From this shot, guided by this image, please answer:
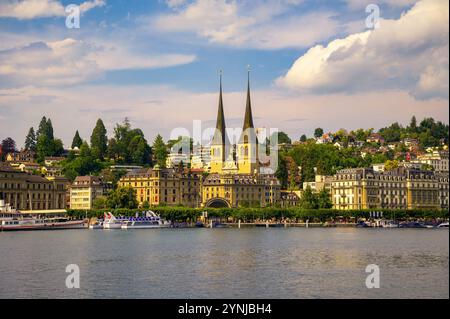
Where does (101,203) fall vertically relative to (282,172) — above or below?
below

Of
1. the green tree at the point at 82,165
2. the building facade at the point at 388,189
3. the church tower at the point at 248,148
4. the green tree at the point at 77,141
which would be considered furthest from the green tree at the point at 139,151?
the building facade at the point at 388,189

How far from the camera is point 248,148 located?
5714 inches

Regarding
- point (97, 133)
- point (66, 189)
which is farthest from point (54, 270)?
point (97, 133)

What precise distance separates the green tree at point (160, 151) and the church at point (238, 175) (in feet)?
42.0

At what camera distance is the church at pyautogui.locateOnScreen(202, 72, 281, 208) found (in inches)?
5143

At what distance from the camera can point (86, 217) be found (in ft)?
373

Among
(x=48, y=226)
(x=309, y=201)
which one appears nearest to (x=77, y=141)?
(x=309, y=201)

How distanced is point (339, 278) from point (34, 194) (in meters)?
90.6

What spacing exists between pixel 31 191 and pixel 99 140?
4060 cm

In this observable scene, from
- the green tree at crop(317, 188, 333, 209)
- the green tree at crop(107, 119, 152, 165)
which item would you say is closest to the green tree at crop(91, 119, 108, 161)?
the green tree at crop(107, 119, 152, 165)

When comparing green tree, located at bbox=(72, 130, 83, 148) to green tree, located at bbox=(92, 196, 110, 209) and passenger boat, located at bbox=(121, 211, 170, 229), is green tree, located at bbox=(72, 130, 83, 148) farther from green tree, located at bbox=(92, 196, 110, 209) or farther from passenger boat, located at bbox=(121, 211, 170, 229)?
passenger boat, located at bbox=(121, 211, 170, 229)

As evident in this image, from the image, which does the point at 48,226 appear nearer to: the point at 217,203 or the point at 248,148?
the point at 217,203

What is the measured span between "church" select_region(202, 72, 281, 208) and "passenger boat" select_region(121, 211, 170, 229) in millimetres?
19891

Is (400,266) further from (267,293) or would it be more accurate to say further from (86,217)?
(86,217)
